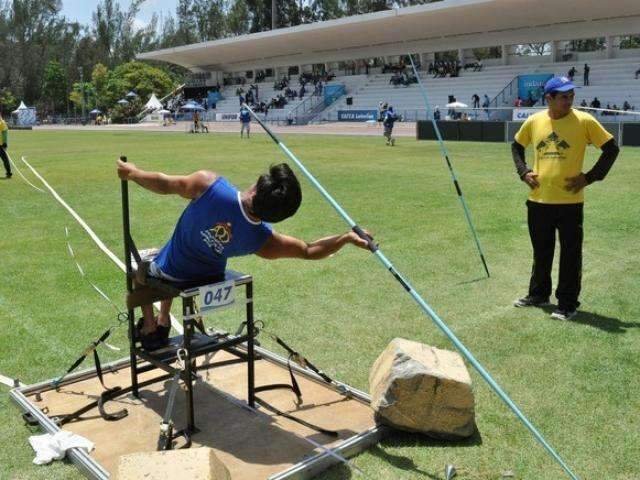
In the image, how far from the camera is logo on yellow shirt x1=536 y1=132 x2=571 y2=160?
20.3 ft

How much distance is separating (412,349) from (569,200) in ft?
9.46

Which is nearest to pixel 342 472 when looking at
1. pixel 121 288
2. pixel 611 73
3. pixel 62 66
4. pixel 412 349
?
pixel 412 349

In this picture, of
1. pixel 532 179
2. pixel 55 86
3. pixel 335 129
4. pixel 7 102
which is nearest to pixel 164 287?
pixel 532 179

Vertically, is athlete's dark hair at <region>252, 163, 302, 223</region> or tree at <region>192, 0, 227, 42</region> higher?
tree at <region>192, 0, 227, 42</region>

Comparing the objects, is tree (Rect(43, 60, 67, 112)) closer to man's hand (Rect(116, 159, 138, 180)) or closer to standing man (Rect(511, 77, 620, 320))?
standing man (Rect(511, 77, 620, 320))

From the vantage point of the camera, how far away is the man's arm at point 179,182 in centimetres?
390

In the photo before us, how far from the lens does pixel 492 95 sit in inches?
1961

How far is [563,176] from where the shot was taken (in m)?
6.20

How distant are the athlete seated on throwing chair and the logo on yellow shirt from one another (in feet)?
10.0

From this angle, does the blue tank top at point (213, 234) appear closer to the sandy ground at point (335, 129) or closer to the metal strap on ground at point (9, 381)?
the metal strap on ground at point (9, 381)

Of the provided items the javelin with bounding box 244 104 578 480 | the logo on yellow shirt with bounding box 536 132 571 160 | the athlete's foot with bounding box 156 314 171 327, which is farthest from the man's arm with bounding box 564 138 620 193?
the athlete's foot with bounding box 156 314 171 327

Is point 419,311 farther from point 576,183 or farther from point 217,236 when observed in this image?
point 217,236

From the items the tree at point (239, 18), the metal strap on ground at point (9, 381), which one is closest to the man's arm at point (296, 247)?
the metal strap on ground at point (9, 381)

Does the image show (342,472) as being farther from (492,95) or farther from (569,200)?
(492,95)
